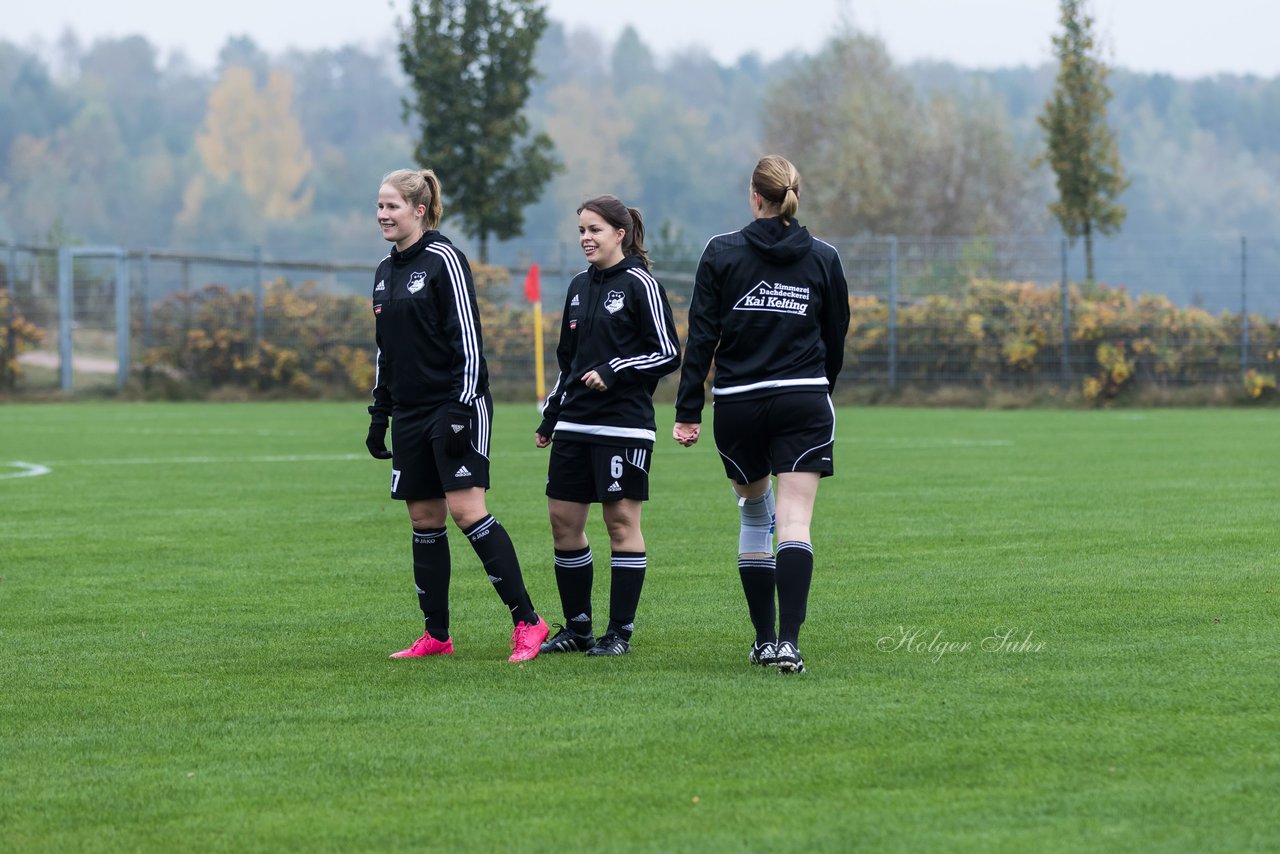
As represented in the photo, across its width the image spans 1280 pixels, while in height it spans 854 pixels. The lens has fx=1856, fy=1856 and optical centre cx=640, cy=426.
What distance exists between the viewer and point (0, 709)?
5.90 m

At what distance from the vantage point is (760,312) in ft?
21.1

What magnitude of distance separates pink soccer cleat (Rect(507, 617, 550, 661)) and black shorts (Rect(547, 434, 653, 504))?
49cm

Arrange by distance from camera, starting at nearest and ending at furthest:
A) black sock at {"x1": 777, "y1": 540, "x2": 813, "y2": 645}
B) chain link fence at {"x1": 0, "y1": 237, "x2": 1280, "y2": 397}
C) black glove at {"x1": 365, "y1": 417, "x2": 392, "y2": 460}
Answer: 1. black sock at {"x1": 777, "y1": 540, "x2": 813, "y2": 645}
2. black glove at {"x1": 365, "y1": 417, "x2": 392, "y2": 460}
3. chain link fence at {"x1": 0, "y1": 237, "x2": 1280, "y2": 397}

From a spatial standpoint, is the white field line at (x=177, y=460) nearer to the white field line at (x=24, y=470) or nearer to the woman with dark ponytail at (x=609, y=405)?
the white field line at (x=24, y=470)

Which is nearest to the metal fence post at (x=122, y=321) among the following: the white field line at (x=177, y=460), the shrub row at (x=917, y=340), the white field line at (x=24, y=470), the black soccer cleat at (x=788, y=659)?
the shrub row at (x=917, y=340)

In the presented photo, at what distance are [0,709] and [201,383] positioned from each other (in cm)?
2824

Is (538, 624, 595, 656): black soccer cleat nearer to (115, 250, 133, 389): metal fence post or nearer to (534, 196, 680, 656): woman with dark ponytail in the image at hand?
(534, 196, 680, 656): woman with dark ponytail

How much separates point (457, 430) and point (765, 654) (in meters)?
1.38

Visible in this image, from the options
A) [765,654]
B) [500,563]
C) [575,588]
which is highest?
[500,563]

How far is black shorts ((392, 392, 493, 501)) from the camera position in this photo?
678 centimetres

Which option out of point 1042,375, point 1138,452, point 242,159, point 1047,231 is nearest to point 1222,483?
point 1138,452

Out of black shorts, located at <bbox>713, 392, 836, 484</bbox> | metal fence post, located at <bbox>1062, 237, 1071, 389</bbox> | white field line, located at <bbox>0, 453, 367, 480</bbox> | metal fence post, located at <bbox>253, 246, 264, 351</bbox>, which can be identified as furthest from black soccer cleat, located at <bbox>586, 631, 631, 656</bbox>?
metal fence post, located at <bbox>253, 246, 264, 351</bbox>

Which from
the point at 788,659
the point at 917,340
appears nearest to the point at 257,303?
the point at 917,340

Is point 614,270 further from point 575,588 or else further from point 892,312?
point 892,312
